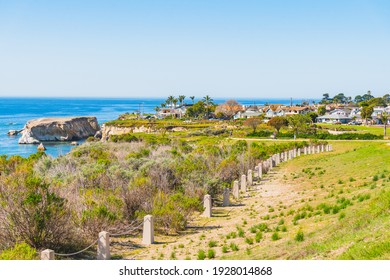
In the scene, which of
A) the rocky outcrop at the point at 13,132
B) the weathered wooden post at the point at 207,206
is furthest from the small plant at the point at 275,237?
the rocky outcrop at the point at 13,132

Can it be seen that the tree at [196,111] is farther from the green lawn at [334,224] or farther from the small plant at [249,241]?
the small plant at [249,241]

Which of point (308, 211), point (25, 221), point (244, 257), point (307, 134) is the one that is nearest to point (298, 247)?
point (244, 257)

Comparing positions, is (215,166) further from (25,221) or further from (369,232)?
(369,232)

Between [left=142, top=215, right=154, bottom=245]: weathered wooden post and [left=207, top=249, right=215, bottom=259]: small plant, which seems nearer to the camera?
[left=207, top=249, right=215, bottom=259]: small plant

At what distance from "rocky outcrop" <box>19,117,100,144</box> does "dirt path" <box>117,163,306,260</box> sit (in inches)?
2983

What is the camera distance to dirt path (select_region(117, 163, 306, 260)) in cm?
1223

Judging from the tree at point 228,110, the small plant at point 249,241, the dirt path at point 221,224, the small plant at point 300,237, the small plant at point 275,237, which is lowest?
the dirt path at point 221,224

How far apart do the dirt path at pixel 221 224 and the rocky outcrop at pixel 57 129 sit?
75780 millimetres

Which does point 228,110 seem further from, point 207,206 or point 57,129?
point 207,206

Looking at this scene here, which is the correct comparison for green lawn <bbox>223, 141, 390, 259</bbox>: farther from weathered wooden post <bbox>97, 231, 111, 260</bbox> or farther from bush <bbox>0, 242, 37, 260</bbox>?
bush <bbox>0, 242, 37, 260</bbox>

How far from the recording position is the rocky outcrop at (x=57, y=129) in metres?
91.9

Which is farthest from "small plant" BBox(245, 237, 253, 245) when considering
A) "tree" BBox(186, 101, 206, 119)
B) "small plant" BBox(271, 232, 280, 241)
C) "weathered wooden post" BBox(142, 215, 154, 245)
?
"tree" BBox(186, 101, 206, 119)

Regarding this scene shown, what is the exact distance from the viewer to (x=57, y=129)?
327ft

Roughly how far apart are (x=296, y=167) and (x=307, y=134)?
107 feet
